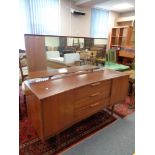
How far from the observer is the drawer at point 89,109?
1543mm

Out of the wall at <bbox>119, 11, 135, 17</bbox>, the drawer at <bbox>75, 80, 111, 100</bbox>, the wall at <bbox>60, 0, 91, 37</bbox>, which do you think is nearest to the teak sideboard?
the drawer at <bbox>75, 80, 111, 100</bbox>

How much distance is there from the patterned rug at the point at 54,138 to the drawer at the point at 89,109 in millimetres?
286

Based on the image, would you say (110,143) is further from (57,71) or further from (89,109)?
(57,71)

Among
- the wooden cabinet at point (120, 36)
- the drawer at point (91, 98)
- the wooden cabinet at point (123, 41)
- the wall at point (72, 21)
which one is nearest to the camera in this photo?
the drawer at point (91, 98)

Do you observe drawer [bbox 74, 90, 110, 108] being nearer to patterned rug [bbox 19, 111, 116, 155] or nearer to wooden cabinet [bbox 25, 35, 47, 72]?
patterned rug [bbox 19, 111, 116, 155]

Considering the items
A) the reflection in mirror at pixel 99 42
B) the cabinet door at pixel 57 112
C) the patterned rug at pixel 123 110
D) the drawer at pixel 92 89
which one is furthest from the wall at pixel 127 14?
the cabinet door at pixel 57 112

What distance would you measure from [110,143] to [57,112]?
32.1 inches

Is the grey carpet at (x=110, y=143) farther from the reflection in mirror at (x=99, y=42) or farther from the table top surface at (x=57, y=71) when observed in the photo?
the reflection in mirror at (x=99, y=42)

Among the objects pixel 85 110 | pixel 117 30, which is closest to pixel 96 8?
pixel 117 30

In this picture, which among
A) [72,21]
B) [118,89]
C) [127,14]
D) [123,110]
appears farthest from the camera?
[127,14]

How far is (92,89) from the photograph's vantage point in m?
1.62

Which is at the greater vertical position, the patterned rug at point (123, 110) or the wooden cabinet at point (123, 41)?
the wooden cabinet at point (123, 41)

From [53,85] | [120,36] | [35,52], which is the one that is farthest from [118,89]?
[120,36]
